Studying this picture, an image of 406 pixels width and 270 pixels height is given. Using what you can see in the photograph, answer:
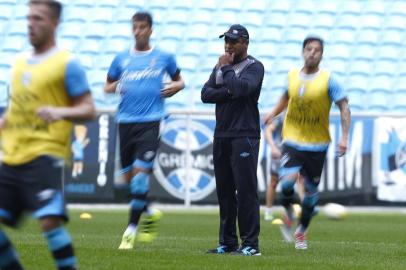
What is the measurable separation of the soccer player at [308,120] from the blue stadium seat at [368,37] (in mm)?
14278

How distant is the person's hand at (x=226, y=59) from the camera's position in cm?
1034

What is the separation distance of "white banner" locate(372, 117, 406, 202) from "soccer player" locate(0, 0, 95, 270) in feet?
50.2

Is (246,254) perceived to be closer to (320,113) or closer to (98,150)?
(320,113)

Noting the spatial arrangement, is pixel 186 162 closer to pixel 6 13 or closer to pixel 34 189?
pixel 6 13

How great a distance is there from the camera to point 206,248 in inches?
448

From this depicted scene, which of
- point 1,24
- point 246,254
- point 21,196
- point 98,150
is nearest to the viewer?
point 21,196

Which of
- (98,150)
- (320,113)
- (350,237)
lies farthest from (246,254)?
(98,150)

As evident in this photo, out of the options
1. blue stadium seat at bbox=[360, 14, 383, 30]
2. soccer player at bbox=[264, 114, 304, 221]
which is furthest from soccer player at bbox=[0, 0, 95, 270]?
blue stadium seat at bbox=[360, 14, 383, 30]

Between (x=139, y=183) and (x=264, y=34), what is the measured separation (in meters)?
15.0

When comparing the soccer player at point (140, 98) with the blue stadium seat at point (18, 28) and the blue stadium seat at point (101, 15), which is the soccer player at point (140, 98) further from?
the blue stadium seat at point (101, 15)

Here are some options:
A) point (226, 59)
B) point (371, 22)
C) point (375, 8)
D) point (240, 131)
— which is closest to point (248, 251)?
point (240, 131)

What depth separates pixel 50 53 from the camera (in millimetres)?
6863

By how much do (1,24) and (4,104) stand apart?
12.2 ft

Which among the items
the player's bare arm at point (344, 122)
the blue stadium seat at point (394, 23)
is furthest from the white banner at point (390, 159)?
the player's bare arm at point (344, 122)
